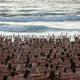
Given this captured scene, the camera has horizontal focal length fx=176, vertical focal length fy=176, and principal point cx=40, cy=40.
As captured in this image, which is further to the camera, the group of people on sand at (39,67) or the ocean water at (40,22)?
the ocean water at (40,22)

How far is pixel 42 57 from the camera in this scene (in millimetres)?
5660

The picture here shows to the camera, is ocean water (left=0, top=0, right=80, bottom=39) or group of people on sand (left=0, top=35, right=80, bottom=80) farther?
ocean water (left=0, top=0, right=80, bottom=39)

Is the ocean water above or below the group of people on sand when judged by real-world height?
above

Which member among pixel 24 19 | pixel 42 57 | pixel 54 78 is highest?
pixel 24 19

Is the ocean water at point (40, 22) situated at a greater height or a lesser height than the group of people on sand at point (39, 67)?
greater

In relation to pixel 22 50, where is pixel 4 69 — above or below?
below

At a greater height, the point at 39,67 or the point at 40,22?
the point at 40,22

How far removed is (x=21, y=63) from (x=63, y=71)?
1.33 metres

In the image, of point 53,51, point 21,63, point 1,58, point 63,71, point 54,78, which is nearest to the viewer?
point 54,78

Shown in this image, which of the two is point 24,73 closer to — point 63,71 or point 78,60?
point 63,71

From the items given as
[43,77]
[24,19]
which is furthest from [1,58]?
[24,19]

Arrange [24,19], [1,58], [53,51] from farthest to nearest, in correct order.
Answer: [24,19] < [53,51] < [1,58]

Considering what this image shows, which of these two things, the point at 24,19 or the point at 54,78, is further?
the point at 24,19

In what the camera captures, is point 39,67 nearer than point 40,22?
Yes
